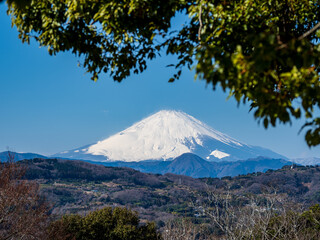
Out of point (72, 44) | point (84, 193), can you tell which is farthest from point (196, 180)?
point (72, 44)

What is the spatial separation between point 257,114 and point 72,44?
2.42 metres

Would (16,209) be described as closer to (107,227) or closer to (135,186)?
(107,227)

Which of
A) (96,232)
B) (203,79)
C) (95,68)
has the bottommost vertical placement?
(96,232)

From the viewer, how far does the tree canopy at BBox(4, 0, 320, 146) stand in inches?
91.9

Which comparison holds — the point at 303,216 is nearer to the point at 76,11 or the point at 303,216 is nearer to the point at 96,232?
the point at 96,232

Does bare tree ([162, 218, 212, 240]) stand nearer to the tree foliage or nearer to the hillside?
the tree foliage

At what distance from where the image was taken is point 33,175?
96.8 metres

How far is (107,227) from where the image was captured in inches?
633

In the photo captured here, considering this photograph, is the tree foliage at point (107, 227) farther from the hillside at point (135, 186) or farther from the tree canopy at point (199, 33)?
the hillside at point (135, 186)

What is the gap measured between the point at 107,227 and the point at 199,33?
14.9 m

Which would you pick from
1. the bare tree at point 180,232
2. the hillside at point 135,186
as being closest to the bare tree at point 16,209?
the bare tree at point 180,232

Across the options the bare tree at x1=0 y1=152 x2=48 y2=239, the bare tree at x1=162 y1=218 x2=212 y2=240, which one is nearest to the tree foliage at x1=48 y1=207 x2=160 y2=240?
the bare tree at x1=162 y1=218 x2=212 y2=240

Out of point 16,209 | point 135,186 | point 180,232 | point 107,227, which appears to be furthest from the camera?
point 135,186

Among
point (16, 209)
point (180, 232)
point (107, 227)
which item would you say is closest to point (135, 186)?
point (180, 232)
